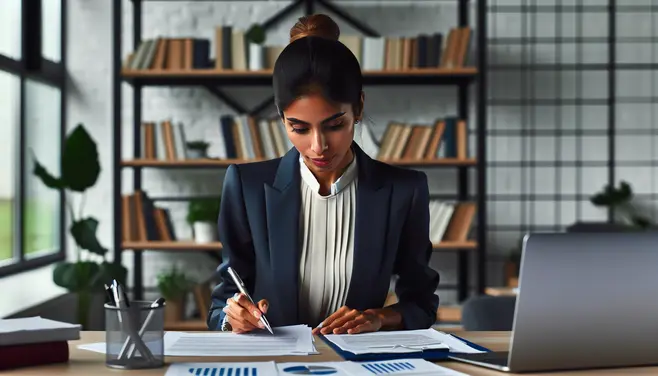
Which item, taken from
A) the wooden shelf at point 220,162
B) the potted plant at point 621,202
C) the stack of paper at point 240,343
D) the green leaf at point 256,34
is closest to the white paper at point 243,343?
the stack of paper at point 240,343

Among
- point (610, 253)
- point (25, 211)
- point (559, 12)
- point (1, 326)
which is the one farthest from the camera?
point (559, 12)

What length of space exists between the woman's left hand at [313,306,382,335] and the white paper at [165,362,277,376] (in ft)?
0.98

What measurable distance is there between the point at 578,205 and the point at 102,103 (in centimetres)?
272

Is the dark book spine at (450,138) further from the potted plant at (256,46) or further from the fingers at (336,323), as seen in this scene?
the fingers at (336,323)

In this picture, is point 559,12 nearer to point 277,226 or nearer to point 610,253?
point 277,226

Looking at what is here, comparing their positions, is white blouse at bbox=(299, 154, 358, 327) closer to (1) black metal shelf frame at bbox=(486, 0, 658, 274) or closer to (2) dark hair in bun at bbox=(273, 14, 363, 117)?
(2) dark hair in bun at bbox=(273, 14, 363, 117)

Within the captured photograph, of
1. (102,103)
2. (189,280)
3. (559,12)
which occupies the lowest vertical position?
(189,280)

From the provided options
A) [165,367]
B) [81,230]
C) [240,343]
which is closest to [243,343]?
[240,343]

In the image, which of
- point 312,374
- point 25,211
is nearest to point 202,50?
→ point 25,211

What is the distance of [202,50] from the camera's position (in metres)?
4.41

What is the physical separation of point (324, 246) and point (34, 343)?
2.22 ft

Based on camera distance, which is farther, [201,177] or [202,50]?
[201,177]

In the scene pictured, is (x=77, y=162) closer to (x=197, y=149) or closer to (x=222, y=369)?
(x=197, y=149)

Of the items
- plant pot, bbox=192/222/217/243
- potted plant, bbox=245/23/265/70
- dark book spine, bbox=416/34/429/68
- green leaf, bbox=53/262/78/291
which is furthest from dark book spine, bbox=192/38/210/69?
green leaf, bbox=53/262/78/291
